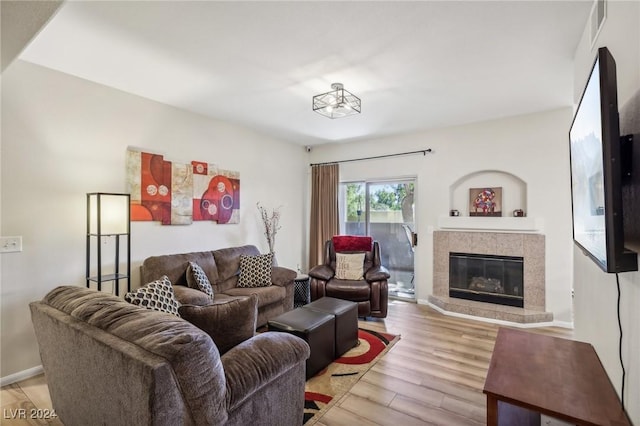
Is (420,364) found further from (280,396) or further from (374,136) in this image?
(374,136)

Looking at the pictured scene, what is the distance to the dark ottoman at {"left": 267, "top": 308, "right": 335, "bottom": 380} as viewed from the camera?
2434mm

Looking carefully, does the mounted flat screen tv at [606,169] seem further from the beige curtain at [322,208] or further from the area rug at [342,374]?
the beige curtain at [322,208]

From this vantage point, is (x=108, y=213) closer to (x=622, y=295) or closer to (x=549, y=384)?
(x=549, y=384)

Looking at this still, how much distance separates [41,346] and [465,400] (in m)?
2.75

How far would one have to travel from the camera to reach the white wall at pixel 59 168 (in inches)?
97.6

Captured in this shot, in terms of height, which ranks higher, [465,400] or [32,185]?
[32,185]

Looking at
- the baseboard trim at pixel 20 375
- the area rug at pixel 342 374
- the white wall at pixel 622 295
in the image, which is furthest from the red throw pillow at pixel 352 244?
the baseboard trim at pixel 20 375

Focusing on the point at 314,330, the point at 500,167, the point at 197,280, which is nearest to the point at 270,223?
the point at 197,280

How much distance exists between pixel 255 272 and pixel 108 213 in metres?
1.67

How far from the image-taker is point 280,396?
1.62 m

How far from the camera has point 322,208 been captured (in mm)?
5496

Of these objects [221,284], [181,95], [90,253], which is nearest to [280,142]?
[181,95]

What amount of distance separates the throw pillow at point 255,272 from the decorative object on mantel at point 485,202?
297 cm

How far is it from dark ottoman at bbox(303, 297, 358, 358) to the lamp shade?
1908 millimetres
